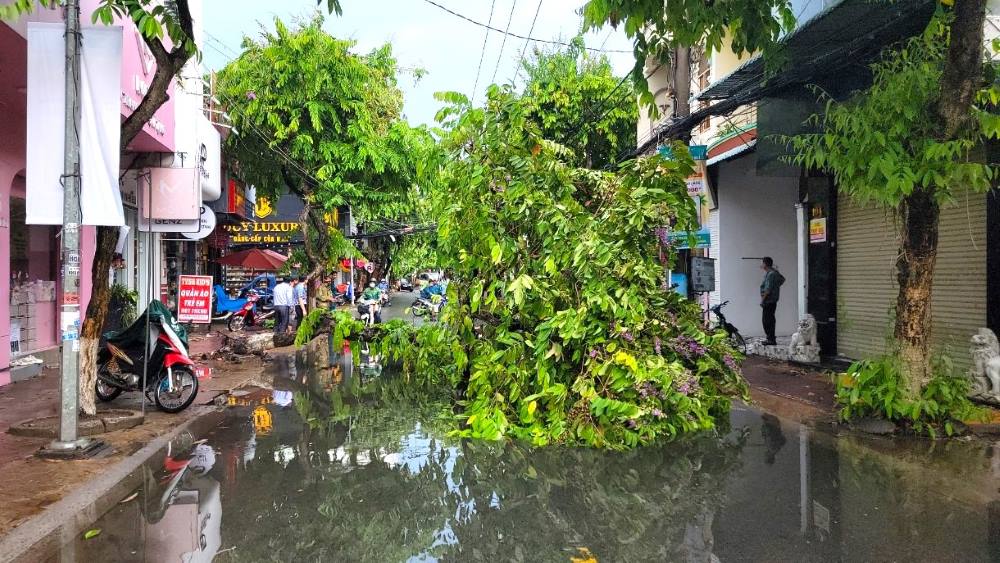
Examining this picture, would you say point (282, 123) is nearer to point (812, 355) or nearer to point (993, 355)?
point (812, 355)

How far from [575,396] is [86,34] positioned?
590 centimetres

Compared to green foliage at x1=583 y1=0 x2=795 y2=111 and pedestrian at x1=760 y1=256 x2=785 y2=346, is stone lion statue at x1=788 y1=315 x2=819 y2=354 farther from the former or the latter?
green foliage at x1=583 y1=0 x2=795 y2=111

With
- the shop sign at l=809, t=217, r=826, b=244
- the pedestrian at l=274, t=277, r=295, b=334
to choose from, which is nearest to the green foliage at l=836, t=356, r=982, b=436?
the shop sign at l=809, t=217, r=826, b=244

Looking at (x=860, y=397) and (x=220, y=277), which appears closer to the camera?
(x=860, y=397)

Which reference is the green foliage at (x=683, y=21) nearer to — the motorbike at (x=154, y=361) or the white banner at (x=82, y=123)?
the white banner at (x=82, y=123)

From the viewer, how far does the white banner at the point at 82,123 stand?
6.41m

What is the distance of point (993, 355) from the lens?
814cm

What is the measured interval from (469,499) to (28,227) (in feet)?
35.3

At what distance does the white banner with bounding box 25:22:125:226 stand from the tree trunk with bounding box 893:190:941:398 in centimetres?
769

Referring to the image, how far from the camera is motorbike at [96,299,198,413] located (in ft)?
29.0

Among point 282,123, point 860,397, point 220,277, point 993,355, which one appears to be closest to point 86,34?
point 860,397

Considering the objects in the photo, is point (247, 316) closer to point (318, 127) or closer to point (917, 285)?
point (318, 127)

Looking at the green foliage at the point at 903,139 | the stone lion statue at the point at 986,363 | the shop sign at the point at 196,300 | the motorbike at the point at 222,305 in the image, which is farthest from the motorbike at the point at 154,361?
the motorbike at the point at 222,305

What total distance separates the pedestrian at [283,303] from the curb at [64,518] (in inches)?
471
